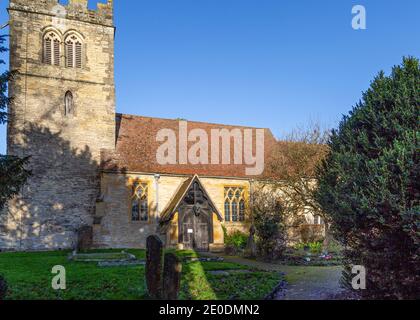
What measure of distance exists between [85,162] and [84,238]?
5.03m

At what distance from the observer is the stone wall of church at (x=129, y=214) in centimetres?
2486

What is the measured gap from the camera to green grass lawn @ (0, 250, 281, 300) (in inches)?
422

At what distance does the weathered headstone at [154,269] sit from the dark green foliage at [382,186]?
4517 millimetres

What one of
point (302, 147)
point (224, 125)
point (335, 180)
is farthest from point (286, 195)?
point (335, 180)

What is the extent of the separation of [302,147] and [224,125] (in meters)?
8.34

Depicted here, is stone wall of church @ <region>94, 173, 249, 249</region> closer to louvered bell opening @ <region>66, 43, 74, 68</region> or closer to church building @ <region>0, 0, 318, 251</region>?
church building @ <region>0, 0, 318, 251</region>

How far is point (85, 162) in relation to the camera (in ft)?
85.2

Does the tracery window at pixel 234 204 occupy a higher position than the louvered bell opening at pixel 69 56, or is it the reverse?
the louvered bell opening at pixel 69 56

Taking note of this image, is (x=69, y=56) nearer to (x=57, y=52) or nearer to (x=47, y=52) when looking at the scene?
(x=57, y=52)

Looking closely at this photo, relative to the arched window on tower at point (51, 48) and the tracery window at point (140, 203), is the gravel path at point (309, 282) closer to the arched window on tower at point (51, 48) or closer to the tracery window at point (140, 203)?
the tracery window at point (140, 203)
